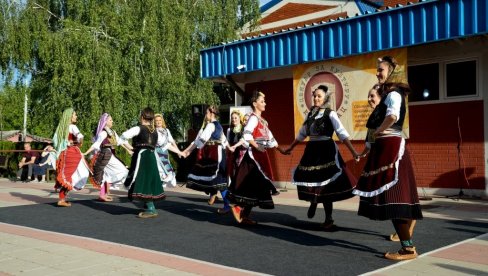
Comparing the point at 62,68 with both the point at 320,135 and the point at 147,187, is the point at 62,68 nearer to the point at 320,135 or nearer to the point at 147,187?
the point at 147,187

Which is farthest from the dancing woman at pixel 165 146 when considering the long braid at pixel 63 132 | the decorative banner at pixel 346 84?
the decorative banner at pixel 346 84

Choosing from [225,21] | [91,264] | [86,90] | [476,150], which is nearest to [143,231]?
[91,264]

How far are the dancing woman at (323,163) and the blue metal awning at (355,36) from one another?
4629 millimetres

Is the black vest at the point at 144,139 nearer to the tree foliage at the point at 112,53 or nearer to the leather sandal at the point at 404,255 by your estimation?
the leather sandal at the point at 404,255

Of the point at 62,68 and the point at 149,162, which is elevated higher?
the point at 62,68

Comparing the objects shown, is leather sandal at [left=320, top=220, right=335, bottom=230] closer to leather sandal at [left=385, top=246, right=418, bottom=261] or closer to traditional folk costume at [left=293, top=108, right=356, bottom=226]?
traditional folk costume at [left=293, top=108, right=356, bottom=226]

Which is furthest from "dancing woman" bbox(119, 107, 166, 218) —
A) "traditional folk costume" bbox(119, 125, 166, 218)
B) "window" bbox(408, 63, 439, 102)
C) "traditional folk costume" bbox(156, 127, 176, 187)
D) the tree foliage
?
the tree foliage

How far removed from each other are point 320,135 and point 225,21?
19616mm

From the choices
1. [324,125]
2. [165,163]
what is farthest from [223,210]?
[324,125]

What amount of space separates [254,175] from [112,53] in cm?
1556

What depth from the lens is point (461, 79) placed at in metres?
11.1

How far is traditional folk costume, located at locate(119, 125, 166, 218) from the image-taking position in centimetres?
859

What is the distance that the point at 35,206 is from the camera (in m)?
11.0

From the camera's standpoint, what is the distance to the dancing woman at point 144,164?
338 inches
